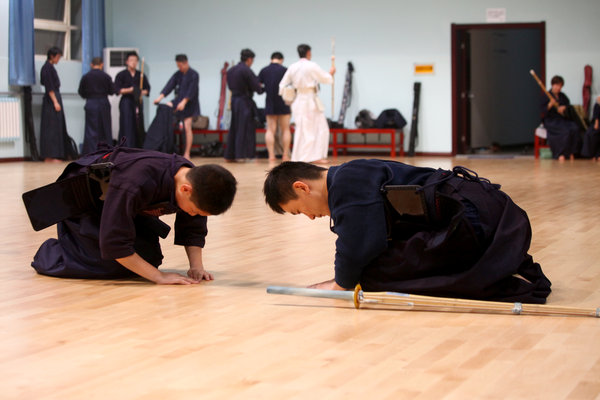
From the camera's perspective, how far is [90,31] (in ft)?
42.0

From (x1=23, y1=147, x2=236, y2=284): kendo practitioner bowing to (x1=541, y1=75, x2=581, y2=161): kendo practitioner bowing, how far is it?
915cm

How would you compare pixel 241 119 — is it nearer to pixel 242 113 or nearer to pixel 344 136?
pixel 242 113

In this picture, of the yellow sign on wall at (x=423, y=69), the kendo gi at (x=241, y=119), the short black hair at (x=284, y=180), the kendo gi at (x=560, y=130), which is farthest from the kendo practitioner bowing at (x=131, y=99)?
the short black hair at (x=284, y=180)

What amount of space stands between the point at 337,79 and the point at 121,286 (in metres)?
10.1

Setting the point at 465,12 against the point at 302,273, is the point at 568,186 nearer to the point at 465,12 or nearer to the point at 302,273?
the point at 302,273

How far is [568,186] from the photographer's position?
23.4 feet

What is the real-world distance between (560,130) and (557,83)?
2.12 feet

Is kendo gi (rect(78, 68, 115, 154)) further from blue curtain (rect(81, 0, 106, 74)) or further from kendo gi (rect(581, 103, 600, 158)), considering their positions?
kendo gi (rect(581, 103, 600, 158))

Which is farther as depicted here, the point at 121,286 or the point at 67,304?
the point at 121,286

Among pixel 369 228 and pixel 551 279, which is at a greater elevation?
pixel 369 228

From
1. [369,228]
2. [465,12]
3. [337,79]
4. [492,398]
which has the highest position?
[465,12]

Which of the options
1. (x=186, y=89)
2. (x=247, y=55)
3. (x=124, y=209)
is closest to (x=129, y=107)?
(x=186, y=89)

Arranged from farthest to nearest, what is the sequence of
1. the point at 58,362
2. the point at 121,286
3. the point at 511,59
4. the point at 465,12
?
the point at 511,59 < the point at 465,12 < the point at 121,286 < the point at 58,362

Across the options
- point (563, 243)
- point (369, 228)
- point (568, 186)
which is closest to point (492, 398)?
point (369, 228)
